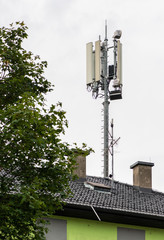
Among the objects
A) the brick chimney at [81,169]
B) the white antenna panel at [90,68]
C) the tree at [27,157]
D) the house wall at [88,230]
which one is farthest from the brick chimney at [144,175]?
the white antenna panel at [90,68]

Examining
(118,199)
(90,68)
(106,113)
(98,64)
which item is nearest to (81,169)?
(118,199)

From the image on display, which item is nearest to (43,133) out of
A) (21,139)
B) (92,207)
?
(21,139)

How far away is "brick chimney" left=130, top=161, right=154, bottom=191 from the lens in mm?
32719

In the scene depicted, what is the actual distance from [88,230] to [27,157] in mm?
10743

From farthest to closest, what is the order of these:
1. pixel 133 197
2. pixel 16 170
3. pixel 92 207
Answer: pixel 133 197, pixel 92 207, pixel 16 170

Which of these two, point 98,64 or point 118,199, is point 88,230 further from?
point 98,64

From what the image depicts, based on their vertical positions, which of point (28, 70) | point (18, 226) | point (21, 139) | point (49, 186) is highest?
point (28, 70)

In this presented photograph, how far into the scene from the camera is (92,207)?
26.9 metres

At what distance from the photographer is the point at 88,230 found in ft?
90.9

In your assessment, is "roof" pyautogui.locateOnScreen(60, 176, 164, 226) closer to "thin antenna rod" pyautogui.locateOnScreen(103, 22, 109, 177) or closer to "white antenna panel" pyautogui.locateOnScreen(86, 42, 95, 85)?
"thin antenna rod" pyautogui.locateOnScreen(103, 22, 109, 177)

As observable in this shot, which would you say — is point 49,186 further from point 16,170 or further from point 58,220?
point 58,220

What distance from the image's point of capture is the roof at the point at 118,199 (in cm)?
2744

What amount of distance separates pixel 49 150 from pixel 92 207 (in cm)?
972

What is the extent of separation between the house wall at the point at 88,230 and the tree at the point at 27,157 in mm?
8442
